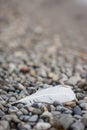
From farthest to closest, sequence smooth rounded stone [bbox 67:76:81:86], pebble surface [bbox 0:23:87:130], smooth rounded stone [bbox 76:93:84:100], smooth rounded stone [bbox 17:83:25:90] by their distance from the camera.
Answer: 1. smooth rounded stone [bbox 67:76:81:86]
2. smooth rounded stone [bbox 17:83:25:90]
3. smooth rounded stone [bbox 76:93:84:100]
4. pebble surface [bbox 0:23:87:130]

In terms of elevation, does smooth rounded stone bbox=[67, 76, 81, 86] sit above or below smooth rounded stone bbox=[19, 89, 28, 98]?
above

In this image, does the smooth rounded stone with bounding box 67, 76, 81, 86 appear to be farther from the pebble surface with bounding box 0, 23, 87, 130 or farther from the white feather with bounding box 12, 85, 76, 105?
the white feather with bounding box 12, 85, 76, 105

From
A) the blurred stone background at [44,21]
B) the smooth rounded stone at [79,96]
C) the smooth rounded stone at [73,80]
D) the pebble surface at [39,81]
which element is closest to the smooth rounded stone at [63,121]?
the pebble surface at [39,81]

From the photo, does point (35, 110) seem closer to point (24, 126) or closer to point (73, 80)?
point (24, 126)

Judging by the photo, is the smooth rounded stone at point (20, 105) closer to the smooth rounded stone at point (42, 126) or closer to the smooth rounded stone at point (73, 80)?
the smooth rounded stone at point (42, 126)

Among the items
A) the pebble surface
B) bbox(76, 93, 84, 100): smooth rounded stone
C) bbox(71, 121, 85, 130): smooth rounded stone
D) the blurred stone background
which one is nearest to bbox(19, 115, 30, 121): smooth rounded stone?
the pebble surface

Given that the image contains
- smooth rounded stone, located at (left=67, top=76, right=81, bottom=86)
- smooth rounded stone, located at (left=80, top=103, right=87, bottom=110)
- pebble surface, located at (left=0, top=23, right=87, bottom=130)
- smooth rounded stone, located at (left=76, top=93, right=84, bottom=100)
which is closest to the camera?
pebble surface, located at (left=0, top=23, right=87, bottom=130)

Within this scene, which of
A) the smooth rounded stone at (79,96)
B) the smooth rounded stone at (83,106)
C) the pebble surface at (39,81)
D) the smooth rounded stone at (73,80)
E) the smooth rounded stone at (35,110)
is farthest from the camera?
the smooth rounded stone at (73,80)

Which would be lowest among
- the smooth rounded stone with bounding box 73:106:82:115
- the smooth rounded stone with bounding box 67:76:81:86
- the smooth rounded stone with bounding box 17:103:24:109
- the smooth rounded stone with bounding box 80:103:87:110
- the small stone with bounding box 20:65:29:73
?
the smooth rounded stone with bounding box 73:106:82:115

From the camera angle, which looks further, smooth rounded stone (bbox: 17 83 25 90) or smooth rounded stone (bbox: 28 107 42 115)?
smooth rounded stone (bbox: 17 83 25 90)
